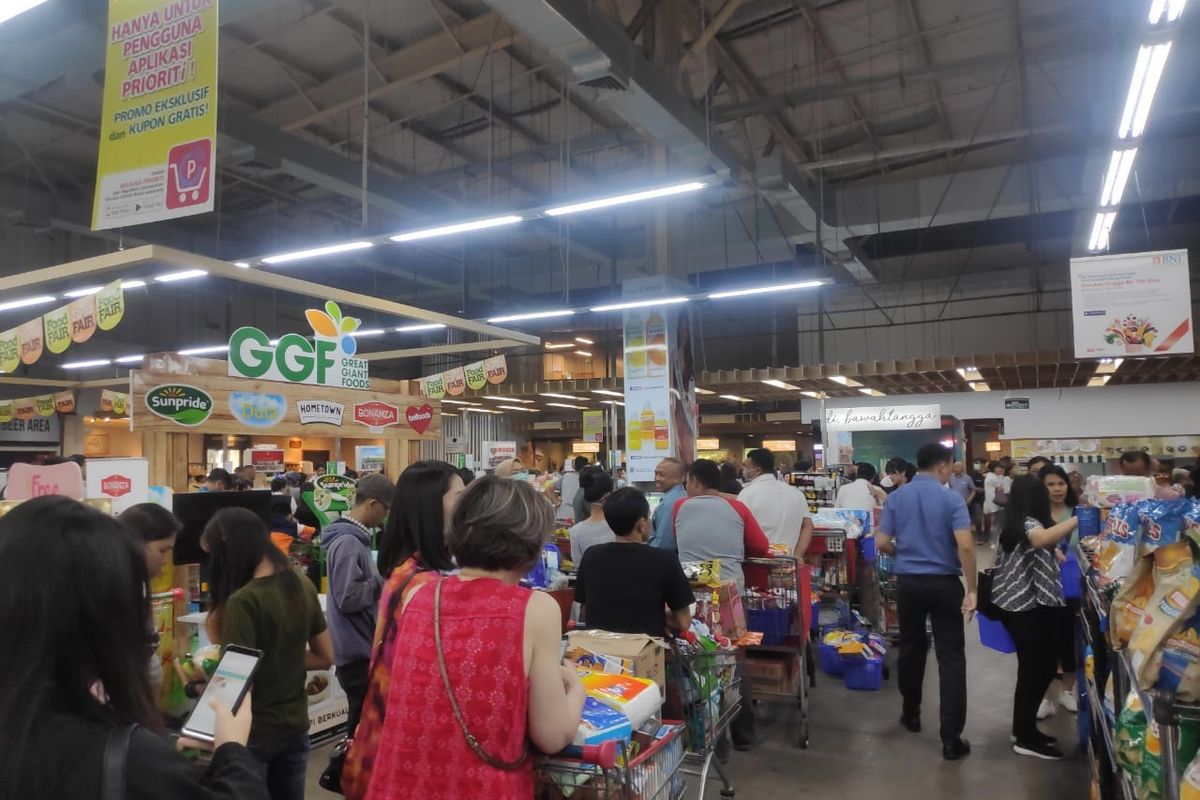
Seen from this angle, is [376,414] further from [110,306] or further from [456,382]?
[456,382]

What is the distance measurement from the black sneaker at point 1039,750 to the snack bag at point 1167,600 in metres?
2.61

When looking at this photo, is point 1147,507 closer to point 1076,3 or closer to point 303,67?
point 1076,3

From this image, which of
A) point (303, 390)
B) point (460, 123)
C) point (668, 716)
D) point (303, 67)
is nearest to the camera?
point (668, 716)

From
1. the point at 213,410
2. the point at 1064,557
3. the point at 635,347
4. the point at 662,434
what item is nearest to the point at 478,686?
the point at 1064,557

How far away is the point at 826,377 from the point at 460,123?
8.05m

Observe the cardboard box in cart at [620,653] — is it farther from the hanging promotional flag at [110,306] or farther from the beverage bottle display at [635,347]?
the beverage bottle display at [635,347]

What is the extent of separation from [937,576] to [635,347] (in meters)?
7.00

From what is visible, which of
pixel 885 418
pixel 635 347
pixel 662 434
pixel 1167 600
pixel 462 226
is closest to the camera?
pixel 1167 600

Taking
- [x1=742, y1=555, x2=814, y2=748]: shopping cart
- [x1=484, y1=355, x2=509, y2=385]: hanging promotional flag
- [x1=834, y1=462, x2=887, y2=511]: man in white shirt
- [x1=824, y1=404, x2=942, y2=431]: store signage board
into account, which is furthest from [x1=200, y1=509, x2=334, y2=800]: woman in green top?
[x1=824, y1=404, x2=942, y2=431]: store signage board

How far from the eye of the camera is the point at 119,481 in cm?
509

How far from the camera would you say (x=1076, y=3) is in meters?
9.19

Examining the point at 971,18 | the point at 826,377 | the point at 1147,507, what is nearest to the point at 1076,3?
the point at 971,18

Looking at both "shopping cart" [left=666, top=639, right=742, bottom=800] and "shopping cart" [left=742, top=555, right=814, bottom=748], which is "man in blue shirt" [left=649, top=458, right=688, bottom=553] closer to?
"shopping cart" [left=742, top=555, right=814, bottom=748]

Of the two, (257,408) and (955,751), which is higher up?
(257,408)
